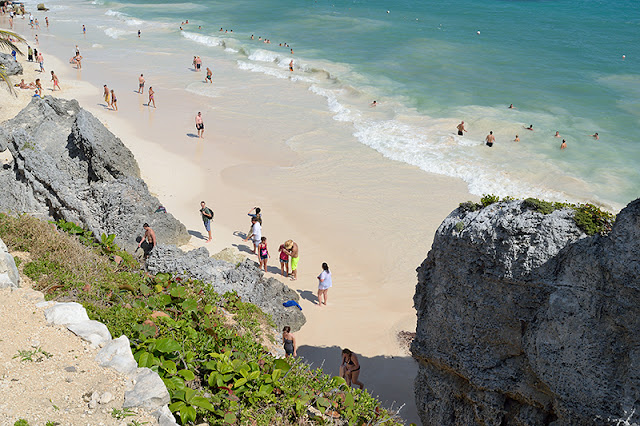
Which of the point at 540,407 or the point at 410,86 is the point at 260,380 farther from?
the point at 410,86

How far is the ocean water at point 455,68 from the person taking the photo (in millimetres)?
25938

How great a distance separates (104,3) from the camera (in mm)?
80625

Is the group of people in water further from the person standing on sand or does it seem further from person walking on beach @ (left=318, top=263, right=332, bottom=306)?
the person standing on sand

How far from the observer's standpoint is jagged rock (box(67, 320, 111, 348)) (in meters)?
7.63

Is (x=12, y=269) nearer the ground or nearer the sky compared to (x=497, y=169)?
nearer the sky

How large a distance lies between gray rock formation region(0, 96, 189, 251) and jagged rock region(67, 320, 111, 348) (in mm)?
5632

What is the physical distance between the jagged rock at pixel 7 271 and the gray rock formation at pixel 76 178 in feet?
13.7

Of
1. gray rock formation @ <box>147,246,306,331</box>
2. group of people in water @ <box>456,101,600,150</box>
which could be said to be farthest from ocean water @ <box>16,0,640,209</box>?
gray rock formation @ <box>147,246,306,331</box>

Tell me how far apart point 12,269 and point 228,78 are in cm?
3212

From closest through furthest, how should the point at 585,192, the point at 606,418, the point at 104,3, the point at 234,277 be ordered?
the point at 606,418 → the point at 234,277 → the point at 585,192 → the point at 104,3

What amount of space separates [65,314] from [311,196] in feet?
44.7

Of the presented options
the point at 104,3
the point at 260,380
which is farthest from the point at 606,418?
the point at 104,3

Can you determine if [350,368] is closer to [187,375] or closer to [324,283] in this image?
[324,283]

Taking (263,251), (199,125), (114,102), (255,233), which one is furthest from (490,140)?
(114,102)
